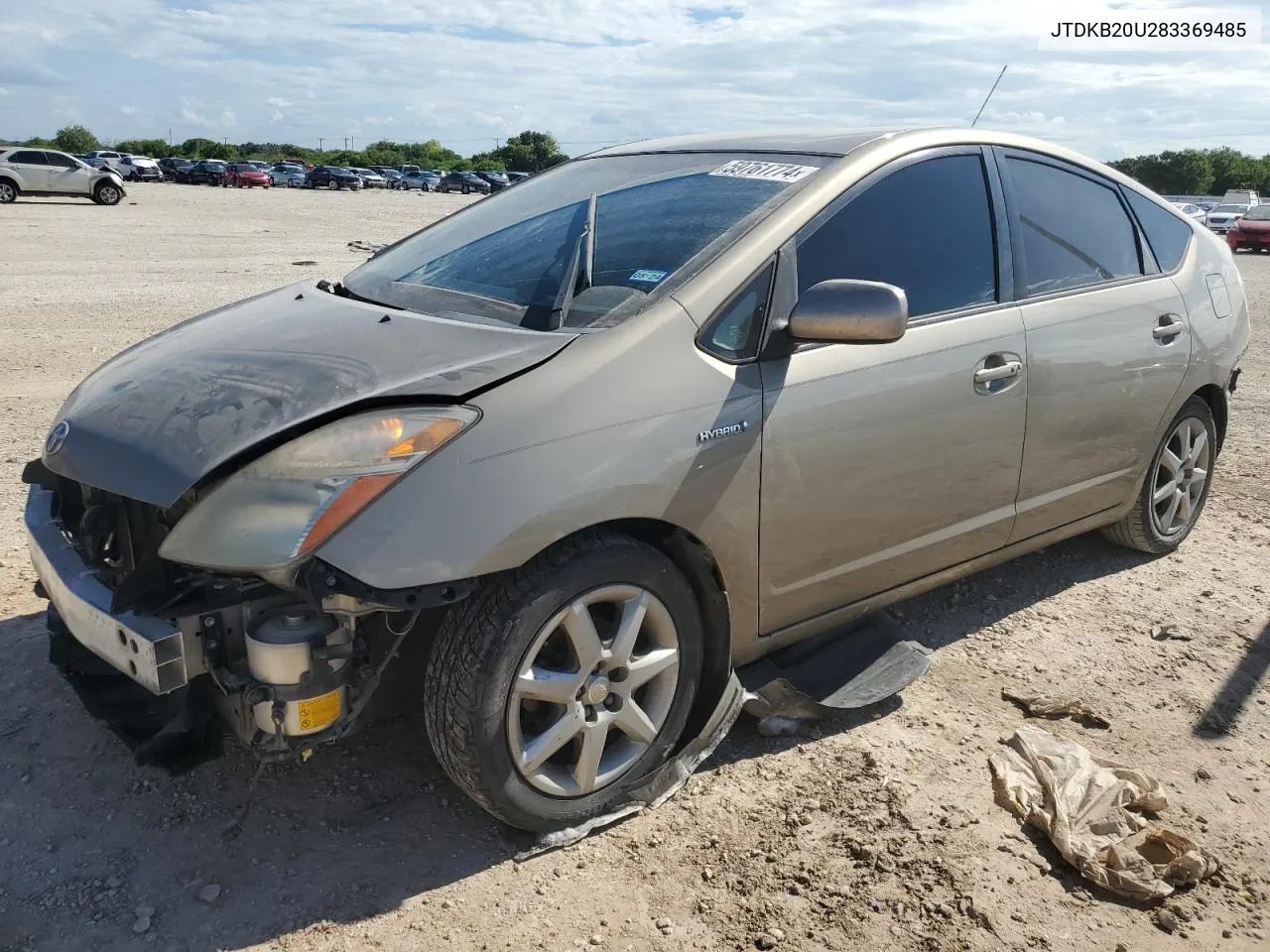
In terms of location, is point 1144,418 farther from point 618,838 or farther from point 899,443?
point 618,838

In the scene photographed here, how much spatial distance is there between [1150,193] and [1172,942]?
328cm

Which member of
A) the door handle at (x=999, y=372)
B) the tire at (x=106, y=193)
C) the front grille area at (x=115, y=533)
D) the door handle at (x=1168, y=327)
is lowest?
the tire at (x=106, y=193)

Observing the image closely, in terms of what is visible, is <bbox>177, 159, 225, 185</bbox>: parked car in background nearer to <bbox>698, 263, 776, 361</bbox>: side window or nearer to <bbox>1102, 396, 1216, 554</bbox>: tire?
<bbox>1102, 396, 1216, 554</bbox>: tire

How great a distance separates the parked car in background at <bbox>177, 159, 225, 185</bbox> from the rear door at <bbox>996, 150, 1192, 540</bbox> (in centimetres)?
5646

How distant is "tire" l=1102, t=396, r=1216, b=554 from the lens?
4.55 m

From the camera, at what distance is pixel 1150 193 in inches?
182

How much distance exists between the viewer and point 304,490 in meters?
2.33

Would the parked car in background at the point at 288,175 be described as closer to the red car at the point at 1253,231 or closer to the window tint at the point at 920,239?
the red car at the point at 1253,231

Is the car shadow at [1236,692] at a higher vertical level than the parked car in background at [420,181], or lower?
higher

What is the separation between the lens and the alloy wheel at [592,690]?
8.52 feet

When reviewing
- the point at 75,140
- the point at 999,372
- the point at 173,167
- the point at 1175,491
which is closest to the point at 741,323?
the point at 999,372

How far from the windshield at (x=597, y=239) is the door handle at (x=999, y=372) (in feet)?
2.73

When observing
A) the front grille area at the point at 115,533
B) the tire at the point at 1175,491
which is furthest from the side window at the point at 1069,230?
the front grille area at the point at 115,533

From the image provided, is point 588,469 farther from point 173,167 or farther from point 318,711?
point 173,167
